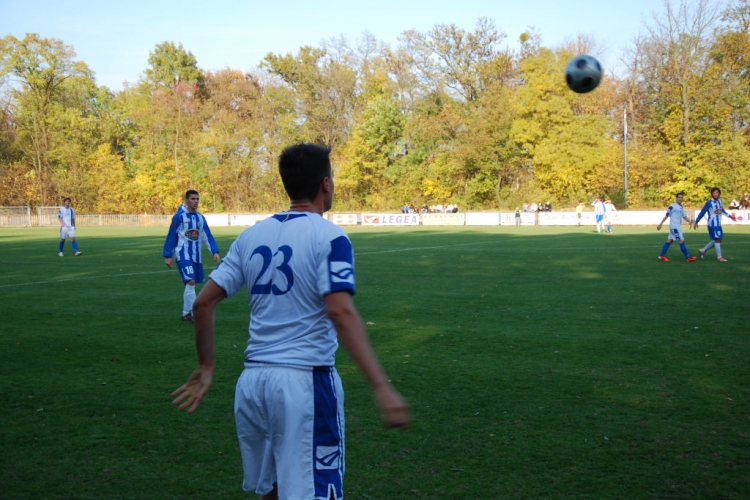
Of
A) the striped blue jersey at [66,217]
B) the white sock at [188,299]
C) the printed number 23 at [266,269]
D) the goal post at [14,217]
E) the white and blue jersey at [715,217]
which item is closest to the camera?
the printed number 23 at [266,269]

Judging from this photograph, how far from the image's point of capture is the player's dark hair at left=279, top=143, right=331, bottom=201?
2965mm

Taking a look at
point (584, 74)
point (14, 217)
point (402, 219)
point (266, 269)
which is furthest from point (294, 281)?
point (14, 217)

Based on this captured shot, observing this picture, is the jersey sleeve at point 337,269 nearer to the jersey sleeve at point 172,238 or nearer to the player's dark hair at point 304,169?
the player's dark hair at point 304,169

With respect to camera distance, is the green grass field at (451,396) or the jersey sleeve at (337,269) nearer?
the jersey sleeve at (337,269)

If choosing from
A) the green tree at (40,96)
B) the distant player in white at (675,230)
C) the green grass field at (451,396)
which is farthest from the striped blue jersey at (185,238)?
the green tree at (40,96)

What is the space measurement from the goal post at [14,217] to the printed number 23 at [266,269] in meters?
66.8

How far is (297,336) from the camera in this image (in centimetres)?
288

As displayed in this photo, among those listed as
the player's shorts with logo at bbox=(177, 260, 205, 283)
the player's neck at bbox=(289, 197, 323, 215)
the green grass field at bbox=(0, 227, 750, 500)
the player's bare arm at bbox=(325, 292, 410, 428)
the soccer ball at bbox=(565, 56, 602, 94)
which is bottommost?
the green grass field at bbox=(0, 227, 750, 500)

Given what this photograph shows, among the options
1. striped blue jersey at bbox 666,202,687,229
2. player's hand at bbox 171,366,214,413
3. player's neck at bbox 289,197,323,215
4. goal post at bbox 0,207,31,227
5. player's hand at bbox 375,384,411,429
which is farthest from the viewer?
goal post at bbox 0,207,31,227

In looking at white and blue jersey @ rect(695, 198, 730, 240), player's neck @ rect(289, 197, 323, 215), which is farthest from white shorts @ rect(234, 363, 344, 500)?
white and blue jersey @ rect(695, 198, 730, 240)

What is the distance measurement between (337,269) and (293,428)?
68 centimetres

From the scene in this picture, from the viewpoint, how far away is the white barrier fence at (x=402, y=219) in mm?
47250

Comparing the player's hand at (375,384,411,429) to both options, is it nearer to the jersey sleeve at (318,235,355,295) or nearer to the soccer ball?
the jersey sleeve at (318,235,355,295)

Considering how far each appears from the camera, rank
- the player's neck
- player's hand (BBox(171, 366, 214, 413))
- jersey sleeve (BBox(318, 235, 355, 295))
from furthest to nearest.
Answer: player's hand (BBox(171, 366, 214, 413)) → the player's neck → jersey sleeve (BBox(318, 235, 355, 295))
